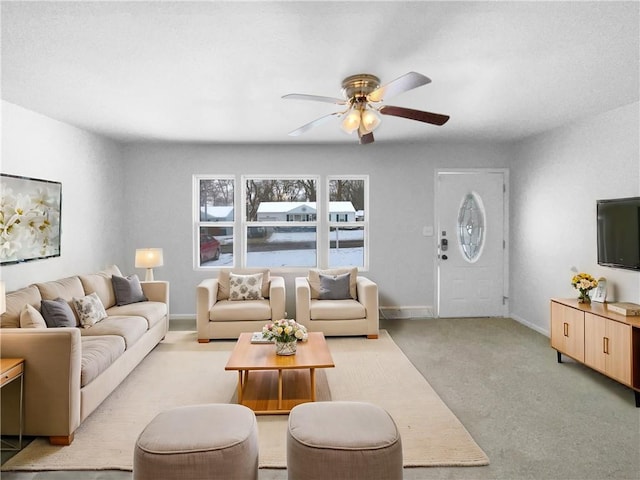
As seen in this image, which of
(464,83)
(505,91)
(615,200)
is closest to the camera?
(464,83)

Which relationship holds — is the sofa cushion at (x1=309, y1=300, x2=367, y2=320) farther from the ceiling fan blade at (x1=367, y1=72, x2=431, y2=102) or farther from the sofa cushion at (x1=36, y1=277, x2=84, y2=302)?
the ceiling fan blade at (x1=367, y1=72, x2=431, y2=102)

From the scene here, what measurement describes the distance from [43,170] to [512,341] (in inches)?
210

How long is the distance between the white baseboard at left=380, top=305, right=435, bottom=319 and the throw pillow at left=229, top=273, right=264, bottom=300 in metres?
1.85

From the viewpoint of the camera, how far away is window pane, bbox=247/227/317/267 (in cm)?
602

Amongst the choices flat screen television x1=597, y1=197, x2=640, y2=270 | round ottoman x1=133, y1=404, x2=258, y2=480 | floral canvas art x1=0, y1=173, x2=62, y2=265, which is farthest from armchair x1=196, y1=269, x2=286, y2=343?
flat screen television x1=597, y1=197, x2=640, y2=270

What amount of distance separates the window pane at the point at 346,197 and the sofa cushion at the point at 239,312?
1807mm

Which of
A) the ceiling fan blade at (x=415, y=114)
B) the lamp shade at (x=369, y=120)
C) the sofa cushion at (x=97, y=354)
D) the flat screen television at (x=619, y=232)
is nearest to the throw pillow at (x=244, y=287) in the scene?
the sofa cushion at (x=97, y=354)

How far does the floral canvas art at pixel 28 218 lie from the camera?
356 centimetres

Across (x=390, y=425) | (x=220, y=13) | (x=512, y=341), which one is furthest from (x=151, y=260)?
(x=512, y=341)

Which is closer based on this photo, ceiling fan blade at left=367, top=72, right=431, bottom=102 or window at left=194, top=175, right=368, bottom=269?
ceiling fan blade at left=367, top=72, right=431, bottom=102

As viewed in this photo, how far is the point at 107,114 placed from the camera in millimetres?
4133

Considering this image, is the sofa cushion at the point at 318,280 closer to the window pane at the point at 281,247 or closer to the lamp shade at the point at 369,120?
the window pane at the point at 281,247

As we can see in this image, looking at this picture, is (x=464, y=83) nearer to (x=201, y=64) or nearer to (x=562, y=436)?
(x=201, y=64)

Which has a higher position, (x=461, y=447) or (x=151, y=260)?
(x=151, y=260)
